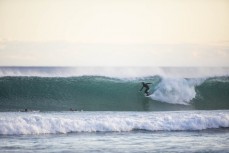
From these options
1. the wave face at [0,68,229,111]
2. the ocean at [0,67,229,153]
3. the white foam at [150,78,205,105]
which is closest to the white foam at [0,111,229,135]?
A: the ocean at [0,67,229,153]

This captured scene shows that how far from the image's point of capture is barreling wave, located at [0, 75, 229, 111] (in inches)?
226

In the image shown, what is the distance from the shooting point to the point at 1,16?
552 cm

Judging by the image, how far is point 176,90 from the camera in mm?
6164

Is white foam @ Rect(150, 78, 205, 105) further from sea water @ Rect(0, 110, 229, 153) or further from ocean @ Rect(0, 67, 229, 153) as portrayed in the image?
sea water @ Rect(0, 110, 229, 153)

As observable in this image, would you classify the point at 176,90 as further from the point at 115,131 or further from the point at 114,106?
the point at 115,131

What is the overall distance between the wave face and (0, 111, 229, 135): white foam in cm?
11

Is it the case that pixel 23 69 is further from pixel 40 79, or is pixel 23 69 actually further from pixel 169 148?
pixel 169 148

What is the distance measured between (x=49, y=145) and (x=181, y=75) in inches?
77.6

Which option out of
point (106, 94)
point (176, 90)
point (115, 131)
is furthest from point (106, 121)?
point (176, 90)

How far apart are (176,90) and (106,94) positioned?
949mm

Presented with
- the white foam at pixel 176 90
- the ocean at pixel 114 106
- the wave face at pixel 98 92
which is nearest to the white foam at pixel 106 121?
the ocean at pixel 114 106

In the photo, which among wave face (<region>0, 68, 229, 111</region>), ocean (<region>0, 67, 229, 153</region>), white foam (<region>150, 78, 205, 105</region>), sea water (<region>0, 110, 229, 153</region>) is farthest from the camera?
white foam (<region>150, 78, 205, 105</region>)

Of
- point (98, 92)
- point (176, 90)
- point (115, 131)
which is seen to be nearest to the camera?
point (115, 131)

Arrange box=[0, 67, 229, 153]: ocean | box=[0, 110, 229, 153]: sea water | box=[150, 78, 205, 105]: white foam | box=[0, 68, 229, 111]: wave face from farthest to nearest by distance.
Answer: box=[150, 78, 205, 105]: white foam < box=[0, 68, 229, 111]: wave face < box=[0, 67, 229, 153]: ocean < box=[0, 110, 229, 153]: sea water
